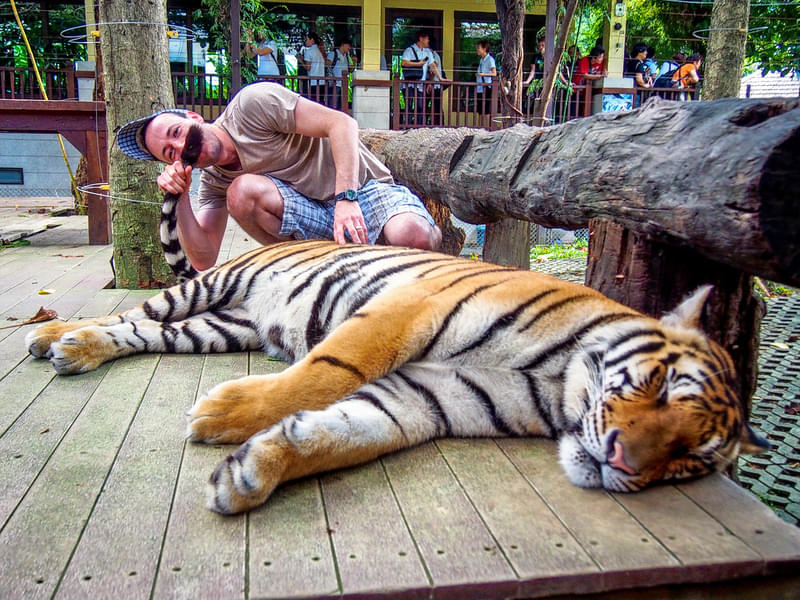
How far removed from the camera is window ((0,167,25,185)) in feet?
45.2

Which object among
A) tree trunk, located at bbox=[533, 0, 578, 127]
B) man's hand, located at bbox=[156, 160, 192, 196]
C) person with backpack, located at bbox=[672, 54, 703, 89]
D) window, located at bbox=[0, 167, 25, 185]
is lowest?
window, located at bbox=[0, 167, 25, 185]

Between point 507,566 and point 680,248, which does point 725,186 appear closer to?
point 680,248

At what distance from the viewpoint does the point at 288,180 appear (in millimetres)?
4008

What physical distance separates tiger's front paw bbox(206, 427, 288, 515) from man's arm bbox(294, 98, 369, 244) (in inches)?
80.8

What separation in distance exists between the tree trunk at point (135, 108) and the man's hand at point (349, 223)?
1464 mm

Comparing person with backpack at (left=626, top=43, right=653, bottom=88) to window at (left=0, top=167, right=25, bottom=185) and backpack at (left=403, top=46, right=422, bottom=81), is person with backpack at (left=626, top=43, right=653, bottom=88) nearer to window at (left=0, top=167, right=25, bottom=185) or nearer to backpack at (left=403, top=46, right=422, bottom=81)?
backpack at (left=403, top=46, right=422, bottom=81)

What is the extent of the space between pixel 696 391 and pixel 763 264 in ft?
1.18

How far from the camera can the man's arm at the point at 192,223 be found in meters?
3.46

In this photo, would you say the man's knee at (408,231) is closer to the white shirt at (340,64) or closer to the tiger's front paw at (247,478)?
the tiger's front paw at (247,478)

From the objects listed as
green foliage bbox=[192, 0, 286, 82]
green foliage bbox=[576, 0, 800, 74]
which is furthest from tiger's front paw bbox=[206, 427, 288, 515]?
green foliage bbox=[576, 0, 800, 74]

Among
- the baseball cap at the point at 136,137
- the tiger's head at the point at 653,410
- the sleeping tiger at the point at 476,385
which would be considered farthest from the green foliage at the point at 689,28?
the tiger's head at the point at 653,410

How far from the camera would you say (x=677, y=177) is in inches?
82.9

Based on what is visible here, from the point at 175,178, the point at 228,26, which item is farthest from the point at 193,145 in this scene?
the point at 228,26

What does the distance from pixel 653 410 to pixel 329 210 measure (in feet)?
8.49
